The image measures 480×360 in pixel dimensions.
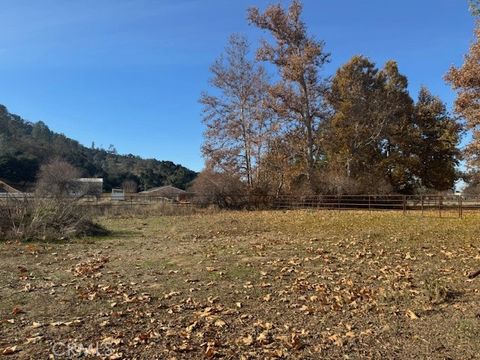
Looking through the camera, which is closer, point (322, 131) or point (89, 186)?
point (322, 131)

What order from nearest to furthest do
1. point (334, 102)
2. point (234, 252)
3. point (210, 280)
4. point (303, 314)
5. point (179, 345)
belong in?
1. point (179, 345)
2. point (303, 314)
3. point (210, 280)
4. point (234, 252)
5. point (334, 102)

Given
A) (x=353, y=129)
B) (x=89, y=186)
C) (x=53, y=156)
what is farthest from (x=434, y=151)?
(x=53, y=156)

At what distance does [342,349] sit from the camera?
15.6 ft

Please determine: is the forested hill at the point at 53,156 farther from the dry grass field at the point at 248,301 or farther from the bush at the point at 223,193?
the dry grass field at the point at 248,301

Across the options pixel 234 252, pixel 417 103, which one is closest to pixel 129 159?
pixel 417 103

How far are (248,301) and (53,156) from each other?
9337 cm

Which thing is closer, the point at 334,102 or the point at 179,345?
the point at 179,345

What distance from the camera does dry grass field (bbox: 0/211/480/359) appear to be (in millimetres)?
4816

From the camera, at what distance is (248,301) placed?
22.2 feet

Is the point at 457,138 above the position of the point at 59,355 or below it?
above

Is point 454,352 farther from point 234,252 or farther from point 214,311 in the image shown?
point 234,252

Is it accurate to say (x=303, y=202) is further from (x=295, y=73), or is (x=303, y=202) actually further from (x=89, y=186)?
(x=89, y=186)

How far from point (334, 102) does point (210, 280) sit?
2709 cm

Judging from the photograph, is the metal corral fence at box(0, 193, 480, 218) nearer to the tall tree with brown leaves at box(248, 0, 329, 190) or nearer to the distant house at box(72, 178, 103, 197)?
the tall tree with brown leaves at box(248, 0, 329, 190)
